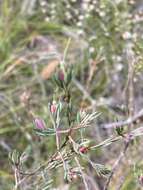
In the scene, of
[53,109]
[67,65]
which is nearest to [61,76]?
[53,109]

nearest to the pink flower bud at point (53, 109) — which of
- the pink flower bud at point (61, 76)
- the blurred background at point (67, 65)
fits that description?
the pink flower bud at point (61, 76)

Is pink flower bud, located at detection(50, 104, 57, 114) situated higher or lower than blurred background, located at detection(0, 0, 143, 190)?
higher

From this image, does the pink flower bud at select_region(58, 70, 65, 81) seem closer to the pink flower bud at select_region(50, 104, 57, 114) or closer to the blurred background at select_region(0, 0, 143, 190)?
the pink flower bud at select_region(50, 104, 57, 114)

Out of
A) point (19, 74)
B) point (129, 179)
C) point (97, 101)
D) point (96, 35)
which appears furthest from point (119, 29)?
point (129, 179)

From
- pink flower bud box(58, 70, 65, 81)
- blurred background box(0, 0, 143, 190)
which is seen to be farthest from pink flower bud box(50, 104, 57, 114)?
blurred background box(0, 0, 143, 190)

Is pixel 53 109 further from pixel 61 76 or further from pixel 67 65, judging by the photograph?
pixel 67 65

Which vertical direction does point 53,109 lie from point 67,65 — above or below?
above

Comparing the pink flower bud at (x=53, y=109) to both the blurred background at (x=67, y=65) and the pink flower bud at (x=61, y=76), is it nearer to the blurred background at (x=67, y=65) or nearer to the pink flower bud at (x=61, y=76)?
the pink flower bud at (x=61, y=76)

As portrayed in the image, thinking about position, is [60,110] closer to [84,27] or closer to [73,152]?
[73,152]
